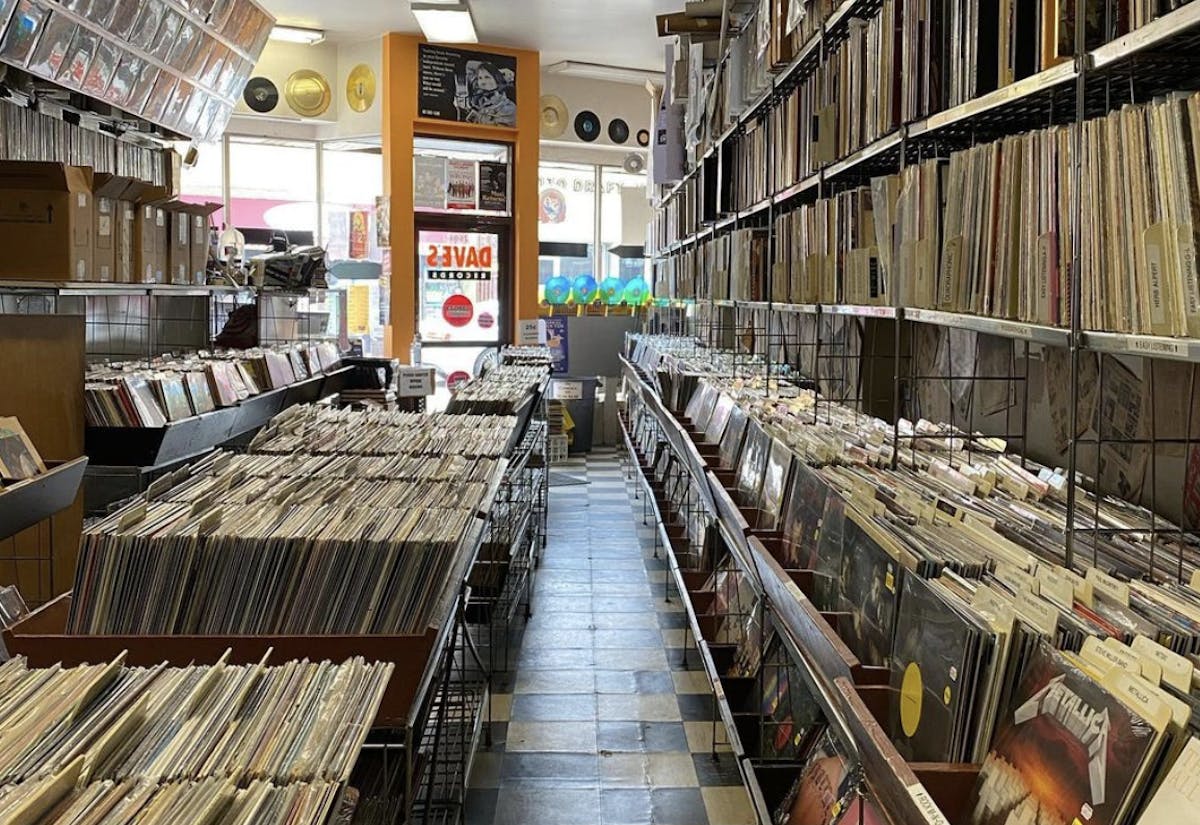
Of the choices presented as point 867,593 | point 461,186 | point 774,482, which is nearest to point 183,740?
point 867,593

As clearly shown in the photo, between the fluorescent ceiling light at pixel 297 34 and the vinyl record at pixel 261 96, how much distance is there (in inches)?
18.7

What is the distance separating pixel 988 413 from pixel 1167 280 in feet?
5.87

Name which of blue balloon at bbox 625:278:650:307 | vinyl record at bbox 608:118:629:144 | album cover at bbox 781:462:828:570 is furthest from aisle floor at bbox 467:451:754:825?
vinyl record at bbox 608:118:629:144

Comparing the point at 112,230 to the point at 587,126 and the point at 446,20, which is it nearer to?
Answer: the point at 446,20

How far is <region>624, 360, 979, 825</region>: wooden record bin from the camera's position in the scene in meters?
1.29

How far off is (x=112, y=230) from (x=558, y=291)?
633 cm

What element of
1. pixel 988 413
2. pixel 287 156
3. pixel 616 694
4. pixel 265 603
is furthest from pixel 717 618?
pixel 287 156

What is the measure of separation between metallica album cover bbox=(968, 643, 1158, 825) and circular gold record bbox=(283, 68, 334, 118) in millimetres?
9634

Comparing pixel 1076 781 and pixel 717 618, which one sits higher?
pixel 1076 781

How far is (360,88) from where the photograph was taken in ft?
31.9

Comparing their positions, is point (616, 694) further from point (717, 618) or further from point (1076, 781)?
point (1076, 781)

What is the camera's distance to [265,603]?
1792 millimetres

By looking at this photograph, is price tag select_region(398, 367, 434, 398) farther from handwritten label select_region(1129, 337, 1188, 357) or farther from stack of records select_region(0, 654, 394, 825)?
handwritten label select_region(1129, 337, 1188, 357)

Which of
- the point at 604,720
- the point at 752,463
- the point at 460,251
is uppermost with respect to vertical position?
the point at 460,251
